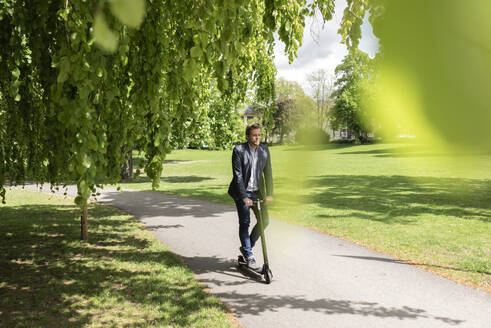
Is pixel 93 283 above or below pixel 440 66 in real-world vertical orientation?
below

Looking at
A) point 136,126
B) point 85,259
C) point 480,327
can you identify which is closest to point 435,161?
point 136,126

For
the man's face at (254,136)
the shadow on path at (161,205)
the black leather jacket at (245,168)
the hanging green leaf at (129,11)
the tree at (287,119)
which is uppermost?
the man's face at (254,136)

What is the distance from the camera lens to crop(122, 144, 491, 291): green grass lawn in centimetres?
55

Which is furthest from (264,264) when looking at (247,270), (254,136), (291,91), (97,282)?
(291,91)

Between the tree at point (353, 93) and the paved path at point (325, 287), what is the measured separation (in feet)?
11.7

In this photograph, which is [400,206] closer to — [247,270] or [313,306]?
[247,270]

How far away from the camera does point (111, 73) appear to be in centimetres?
339

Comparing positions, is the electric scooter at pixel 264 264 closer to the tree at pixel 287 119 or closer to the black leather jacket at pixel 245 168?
the black leather jacket at pixel 245 168

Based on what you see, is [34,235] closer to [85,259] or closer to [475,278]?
[85,259]

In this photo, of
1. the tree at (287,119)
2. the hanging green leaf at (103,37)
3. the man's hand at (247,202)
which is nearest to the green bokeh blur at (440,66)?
the tree at (287,119)

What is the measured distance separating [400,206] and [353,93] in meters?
11.5

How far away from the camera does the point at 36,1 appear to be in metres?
3.94

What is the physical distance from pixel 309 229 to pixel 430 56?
812 cm

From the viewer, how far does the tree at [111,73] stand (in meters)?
2.60
